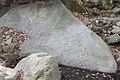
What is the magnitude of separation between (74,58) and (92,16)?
407 centimetres

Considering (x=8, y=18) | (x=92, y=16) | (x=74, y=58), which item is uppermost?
(x=8, y=18)

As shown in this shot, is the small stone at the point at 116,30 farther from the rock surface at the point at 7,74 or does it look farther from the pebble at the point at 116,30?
the rock surface at the point at 7,74

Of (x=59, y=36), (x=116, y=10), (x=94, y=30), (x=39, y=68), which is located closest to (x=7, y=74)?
(x=39, y=68)

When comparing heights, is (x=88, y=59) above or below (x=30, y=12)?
below

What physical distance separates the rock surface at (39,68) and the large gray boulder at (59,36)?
1.59m

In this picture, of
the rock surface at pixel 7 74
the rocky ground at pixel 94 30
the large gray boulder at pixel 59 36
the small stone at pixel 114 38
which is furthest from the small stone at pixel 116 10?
the rock surface at pixel 7 74

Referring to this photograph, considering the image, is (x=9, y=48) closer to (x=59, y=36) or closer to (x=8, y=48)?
(x=8, y=48)

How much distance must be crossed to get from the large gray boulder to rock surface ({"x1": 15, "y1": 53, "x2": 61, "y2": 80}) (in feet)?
5.22

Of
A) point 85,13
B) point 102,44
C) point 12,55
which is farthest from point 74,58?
point 85,13

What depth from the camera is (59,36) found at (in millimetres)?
7633

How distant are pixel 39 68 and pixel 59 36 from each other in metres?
2.37

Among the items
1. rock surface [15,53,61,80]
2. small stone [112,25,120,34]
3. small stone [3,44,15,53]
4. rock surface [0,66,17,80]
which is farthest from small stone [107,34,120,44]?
rock surface [0,66,17,80]

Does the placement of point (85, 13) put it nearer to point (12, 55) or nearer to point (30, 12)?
point (30, 12)

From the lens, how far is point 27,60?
18.9 feet
